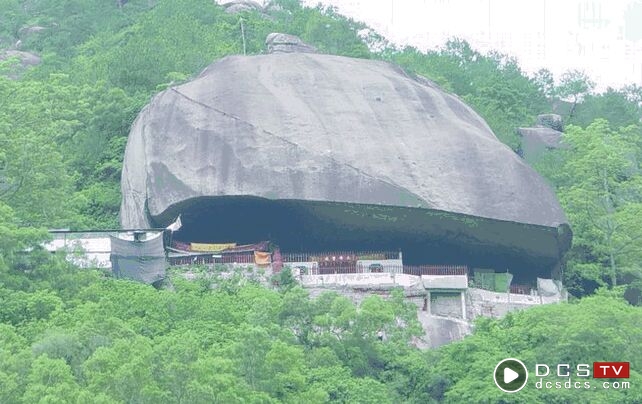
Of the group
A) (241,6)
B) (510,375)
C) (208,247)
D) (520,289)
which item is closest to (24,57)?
(241,6)

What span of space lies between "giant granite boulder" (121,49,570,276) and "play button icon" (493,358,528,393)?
6.14 metres

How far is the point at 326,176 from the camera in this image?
141 ft

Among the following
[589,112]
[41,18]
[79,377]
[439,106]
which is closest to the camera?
[79,377]

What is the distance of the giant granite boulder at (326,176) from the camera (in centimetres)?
4306

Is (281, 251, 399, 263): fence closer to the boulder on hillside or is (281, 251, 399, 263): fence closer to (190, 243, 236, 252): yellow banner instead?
(190, 243, 236, 252): yellow banner

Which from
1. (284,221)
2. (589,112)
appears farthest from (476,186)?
(589,112)

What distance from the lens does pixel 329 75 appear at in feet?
157

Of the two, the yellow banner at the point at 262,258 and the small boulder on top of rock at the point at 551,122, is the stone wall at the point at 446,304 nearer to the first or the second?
the yellow banner at the point at 262,258

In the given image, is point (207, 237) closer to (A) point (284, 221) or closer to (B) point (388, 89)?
(A) point (284, 221)

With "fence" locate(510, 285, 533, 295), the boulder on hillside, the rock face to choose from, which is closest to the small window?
"fence" locate(510, 285, 533, 295)

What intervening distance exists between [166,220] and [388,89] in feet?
23.9

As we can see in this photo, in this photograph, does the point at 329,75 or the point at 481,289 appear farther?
the point at 329,75

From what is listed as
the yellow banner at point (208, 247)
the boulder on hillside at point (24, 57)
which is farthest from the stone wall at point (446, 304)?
the boulder on hillside at point (24, 57)

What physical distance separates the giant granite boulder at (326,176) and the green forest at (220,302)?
202 cm
